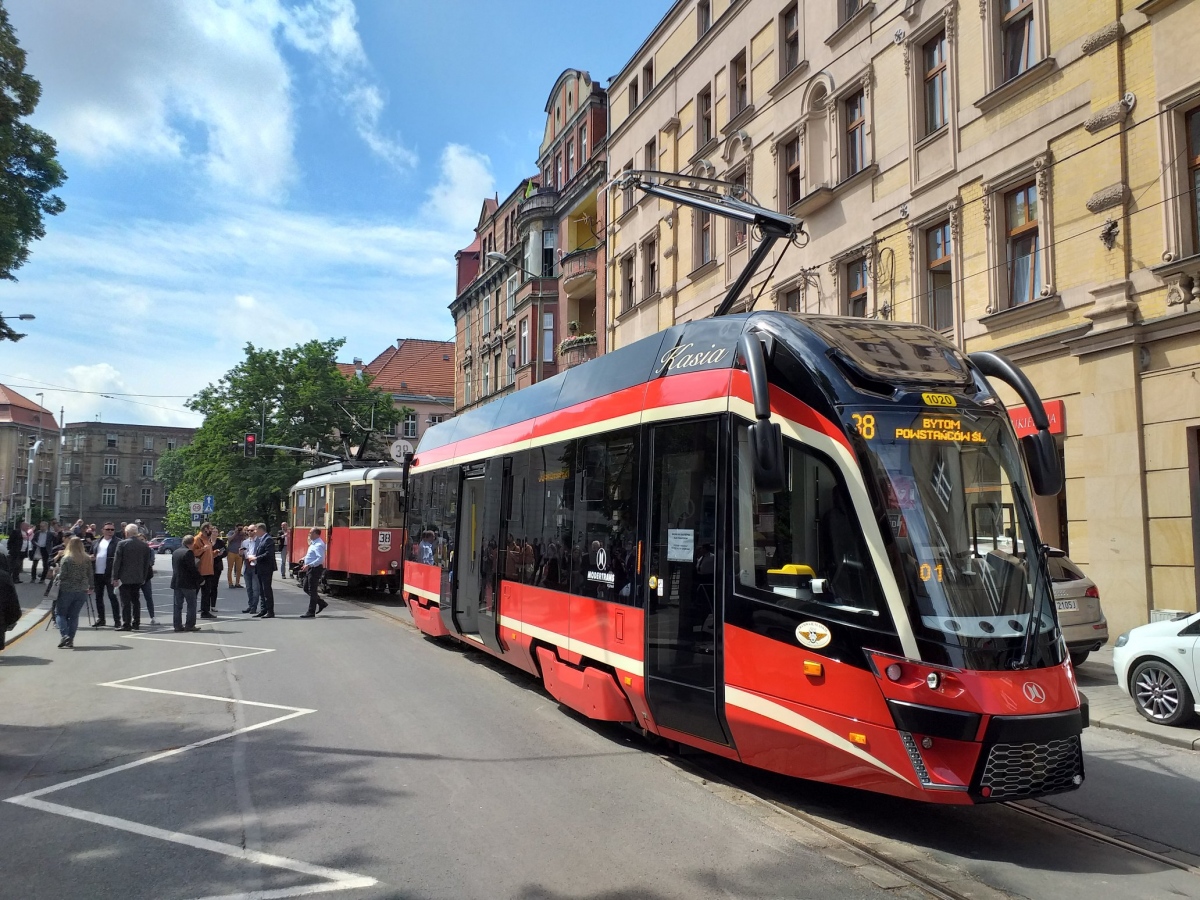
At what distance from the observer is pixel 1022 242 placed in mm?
15523

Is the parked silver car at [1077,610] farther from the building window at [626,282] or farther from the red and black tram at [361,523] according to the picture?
the building window at [626,282]

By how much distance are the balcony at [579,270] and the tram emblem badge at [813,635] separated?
95.4ft

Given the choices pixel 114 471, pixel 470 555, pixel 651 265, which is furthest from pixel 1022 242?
pixel 114 471

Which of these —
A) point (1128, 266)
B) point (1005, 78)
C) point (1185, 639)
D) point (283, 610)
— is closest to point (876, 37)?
point (1005, 78)

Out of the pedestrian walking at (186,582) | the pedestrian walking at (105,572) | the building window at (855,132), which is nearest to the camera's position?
the pedestrian walking at (186,582)

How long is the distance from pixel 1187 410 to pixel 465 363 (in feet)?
145

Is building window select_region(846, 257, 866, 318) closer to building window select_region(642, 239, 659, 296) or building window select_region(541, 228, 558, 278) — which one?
building window select_region(642, 239, 659, 296)

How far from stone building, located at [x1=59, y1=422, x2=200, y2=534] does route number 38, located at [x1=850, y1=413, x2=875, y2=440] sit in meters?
114

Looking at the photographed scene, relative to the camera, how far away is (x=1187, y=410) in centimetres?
1270

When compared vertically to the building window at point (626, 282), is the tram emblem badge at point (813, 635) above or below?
below

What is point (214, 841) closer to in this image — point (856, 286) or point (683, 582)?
point (683, 582)

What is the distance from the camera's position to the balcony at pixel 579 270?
34.0m

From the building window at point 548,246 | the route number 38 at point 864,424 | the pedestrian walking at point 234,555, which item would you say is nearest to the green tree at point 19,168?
the pedestrian walking at point 234,555

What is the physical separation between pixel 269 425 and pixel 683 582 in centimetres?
4578
